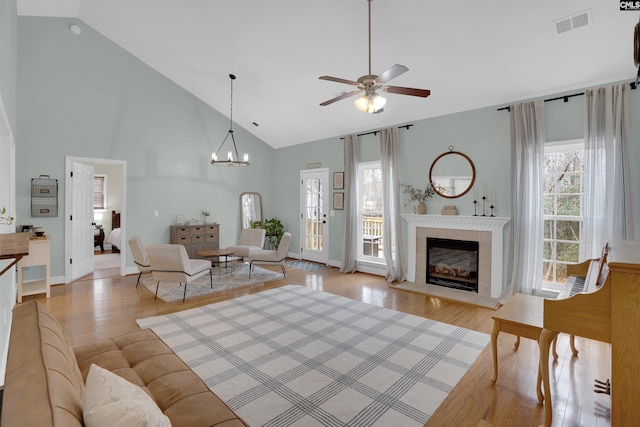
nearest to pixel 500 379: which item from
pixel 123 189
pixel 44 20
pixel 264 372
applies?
pixel 264 372

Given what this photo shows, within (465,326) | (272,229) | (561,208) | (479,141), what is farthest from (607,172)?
(272,229)

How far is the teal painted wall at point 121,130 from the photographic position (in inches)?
199

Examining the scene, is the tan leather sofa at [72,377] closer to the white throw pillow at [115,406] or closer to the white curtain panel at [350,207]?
the white throw pillow at [115,406]

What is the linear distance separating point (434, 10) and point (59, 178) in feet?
20.5

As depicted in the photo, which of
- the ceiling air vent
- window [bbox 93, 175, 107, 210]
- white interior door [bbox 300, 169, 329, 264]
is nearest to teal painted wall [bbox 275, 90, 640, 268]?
the ceiling air vent

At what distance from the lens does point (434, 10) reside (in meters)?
3.30

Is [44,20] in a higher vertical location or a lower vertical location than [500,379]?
higher

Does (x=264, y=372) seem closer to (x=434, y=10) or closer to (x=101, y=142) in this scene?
(x=434, y=10)

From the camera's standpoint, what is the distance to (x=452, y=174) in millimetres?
4973

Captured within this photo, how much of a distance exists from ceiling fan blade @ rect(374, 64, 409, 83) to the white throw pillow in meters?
2.44

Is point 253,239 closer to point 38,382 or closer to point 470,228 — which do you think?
point 470,228

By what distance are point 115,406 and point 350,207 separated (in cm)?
561

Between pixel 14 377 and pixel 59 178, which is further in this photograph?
pixel 59 178

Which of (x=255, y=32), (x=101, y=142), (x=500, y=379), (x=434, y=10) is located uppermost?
(x=255, y=32)
